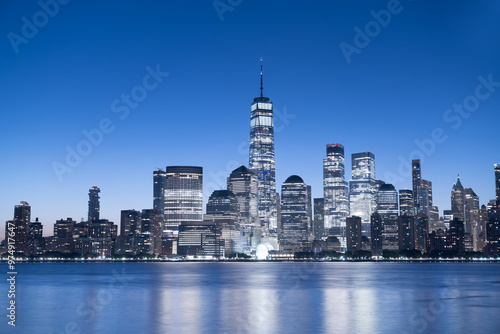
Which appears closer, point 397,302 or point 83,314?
point 83,314

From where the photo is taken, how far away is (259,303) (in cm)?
7262

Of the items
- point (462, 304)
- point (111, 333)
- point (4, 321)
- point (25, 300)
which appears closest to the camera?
point (111, 333)

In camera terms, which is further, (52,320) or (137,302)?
(137,302)

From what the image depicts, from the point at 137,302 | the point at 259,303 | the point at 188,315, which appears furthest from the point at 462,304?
the point at 137,302

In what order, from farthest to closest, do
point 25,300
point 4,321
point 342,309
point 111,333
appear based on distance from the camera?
point 25,300
point 342,309
point 4,321
point 111,333

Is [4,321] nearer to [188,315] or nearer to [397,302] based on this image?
[188,315]

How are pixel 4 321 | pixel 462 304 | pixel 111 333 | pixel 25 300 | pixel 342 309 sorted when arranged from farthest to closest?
1. pixel 25 300
2. pixel 462 304
3. pixel 342 309
4. pixel 4 321
5. pixel 111 333

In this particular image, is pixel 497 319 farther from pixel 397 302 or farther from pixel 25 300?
pixel 25 300

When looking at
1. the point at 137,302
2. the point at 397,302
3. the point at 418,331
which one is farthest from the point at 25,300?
the point at 418,331

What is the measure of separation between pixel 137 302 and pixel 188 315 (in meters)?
17.2

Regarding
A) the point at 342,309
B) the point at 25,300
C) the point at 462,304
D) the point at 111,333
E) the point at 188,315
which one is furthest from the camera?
the point at 25,300

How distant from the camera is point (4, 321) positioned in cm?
5384

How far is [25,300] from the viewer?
8031cm

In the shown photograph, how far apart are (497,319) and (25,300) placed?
2424 inches
